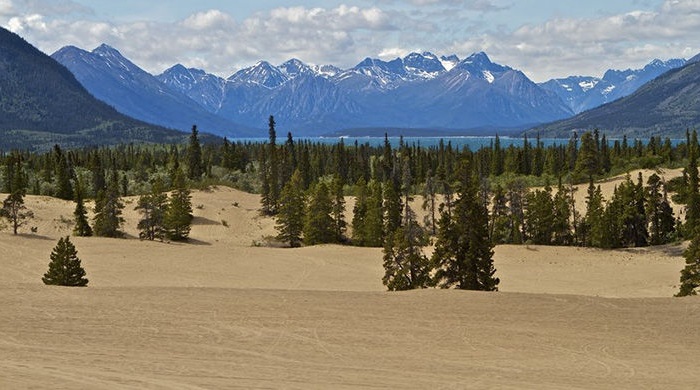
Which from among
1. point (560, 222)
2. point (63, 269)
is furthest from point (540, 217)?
point (63, 269)

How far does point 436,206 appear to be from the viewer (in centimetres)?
11344

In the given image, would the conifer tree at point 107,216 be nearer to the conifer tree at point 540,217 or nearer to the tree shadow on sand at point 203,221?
the tree shadow on sand at point 203,221

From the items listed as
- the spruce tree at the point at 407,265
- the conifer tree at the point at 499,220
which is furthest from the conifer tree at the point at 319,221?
the spruce tree at the point at 407,265

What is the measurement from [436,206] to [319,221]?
102 feet

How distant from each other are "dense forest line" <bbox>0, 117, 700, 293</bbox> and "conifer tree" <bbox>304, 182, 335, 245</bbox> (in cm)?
12

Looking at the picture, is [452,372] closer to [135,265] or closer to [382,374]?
[382,374]

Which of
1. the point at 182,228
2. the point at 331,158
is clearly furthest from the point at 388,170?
the point at 182,228

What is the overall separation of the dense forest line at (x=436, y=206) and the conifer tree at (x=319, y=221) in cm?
12

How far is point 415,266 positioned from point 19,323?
2356 cm

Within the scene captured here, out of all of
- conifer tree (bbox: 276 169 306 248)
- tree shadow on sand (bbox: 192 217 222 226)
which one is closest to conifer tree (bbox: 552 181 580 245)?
conifer tree (bbox: 276 169 306 248)

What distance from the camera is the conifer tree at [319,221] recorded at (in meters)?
87.1

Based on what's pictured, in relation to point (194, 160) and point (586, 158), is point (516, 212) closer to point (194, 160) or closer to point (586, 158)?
point (586, 158)

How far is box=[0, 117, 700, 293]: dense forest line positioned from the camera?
1702 inches

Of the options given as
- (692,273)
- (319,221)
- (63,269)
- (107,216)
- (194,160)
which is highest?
(194,160)
